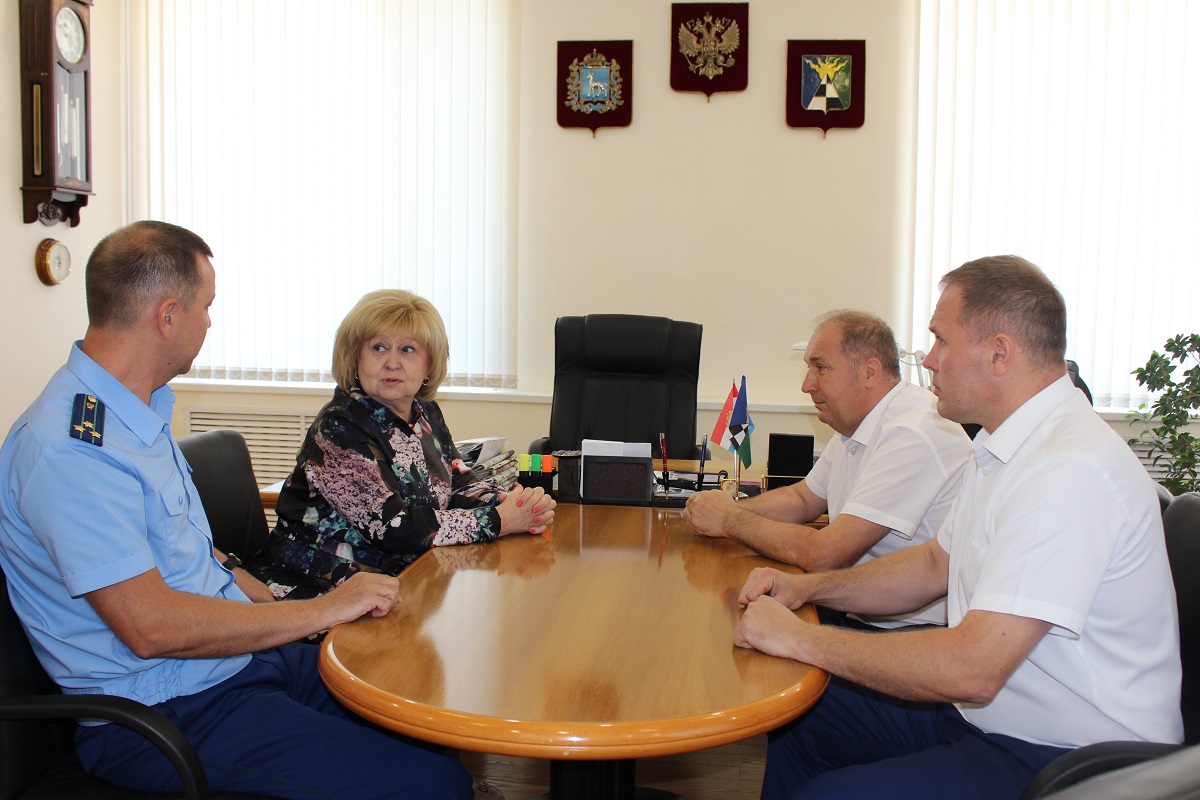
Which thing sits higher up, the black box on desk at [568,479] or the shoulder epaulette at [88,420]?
the shoulder epaulette at [88,420]

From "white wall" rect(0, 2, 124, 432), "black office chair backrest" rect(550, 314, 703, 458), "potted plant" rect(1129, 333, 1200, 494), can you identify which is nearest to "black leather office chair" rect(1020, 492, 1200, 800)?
"black office chair backrest" rect(550, 314, 703, 458)

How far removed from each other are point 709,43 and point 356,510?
3402 mm

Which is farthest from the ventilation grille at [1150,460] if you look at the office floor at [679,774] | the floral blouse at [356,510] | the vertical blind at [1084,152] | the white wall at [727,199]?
the floral blouse at [356,510]

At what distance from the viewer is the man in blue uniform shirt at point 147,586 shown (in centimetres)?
139

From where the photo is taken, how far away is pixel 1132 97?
4.39 metres

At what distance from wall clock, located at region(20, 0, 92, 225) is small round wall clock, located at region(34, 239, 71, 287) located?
115mm

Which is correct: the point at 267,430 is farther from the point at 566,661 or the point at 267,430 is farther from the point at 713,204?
the point at 566,661

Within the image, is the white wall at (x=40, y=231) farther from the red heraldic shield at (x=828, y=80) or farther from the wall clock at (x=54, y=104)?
the red heraldic shield at (x=828, y=80)

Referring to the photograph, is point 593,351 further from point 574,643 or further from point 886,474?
point 574,643

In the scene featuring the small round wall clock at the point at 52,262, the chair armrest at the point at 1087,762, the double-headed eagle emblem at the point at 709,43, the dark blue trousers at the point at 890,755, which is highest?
the double-headed eagle emblem at the point at 709,43

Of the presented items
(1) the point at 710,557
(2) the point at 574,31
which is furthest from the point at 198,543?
(2) the point at 574,31

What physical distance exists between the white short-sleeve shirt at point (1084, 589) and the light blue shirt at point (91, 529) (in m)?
1.27

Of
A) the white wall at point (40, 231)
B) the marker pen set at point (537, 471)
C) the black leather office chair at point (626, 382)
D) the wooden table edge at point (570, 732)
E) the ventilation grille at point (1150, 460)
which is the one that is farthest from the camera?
the ventilation grille at point (1150, 460)

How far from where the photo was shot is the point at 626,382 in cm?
386
